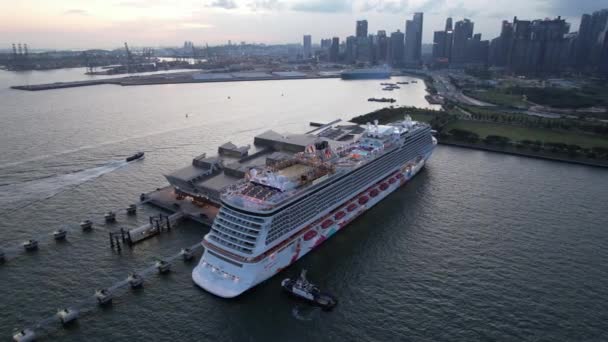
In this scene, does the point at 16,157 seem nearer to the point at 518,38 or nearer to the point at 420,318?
the point at 420,318

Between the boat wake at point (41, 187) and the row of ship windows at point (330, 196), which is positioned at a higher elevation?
the row of ship windows at point (330, 196)

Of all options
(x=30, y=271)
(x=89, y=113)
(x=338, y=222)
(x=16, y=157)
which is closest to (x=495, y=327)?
(x=338, y=222)

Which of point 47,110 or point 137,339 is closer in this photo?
point 137,339

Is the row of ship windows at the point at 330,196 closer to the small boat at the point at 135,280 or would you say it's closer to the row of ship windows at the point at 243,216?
the row of ship windows at the point at 243,216

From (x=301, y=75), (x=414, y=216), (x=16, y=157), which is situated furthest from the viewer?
(x=301, y=75)

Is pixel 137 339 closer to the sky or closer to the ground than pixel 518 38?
closer to the ground

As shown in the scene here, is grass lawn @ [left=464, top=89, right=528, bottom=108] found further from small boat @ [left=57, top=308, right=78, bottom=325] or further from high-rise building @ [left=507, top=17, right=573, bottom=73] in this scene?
small boat @ [left=57, top=308, right=78, bottom=325]

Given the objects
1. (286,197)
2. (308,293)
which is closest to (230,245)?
(286,197)

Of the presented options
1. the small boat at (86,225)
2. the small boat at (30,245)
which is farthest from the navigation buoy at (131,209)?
the small boat at (30,245)
